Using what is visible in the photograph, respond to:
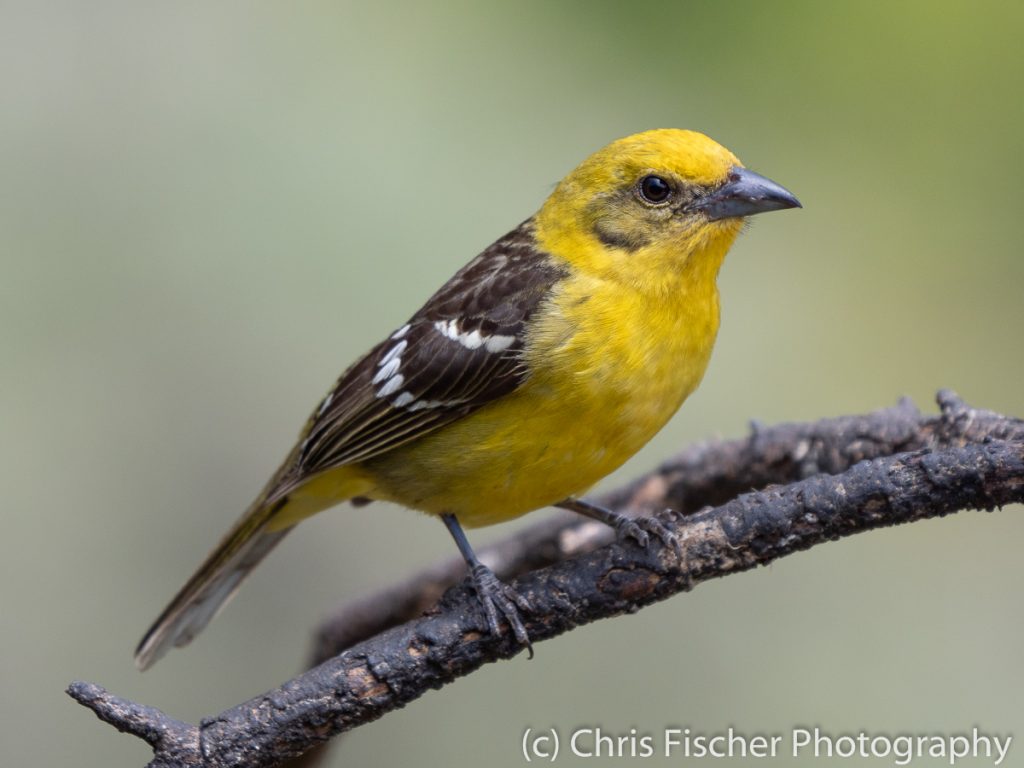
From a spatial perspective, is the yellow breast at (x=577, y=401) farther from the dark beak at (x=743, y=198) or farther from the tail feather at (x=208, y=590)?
the tail feather at (x=208, y=590)

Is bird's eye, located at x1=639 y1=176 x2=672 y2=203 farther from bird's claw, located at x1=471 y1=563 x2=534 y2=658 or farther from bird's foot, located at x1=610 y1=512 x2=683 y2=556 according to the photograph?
bird's claw, located at x1=471 y1=563 x2=534 y2=658

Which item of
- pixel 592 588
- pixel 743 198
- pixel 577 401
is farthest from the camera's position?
pixel 743 198

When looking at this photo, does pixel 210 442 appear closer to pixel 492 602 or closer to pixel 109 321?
pixel 109 321

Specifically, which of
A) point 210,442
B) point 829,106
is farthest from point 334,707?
point 829,106

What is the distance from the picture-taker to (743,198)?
437 cm

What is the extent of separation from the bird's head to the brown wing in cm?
24

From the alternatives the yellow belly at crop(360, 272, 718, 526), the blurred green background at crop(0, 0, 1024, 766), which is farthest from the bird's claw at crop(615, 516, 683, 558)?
the blurred green background at crop(0, 0, 1024, 766)

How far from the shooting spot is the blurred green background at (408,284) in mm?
5984

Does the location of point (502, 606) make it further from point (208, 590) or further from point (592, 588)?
point (208, 590)

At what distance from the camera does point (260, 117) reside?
6.71 metres

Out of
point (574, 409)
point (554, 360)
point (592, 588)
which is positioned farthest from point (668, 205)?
point (592, 588)

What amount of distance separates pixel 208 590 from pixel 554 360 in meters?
1.95

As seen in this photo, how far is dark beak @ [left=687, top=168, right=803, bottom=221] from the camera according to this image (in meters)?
4.34

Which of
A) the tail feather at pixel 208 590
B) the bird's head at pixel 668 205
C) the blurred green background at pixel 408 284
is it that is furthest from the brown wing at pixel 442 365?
the blurred green background at pixel 408 284
